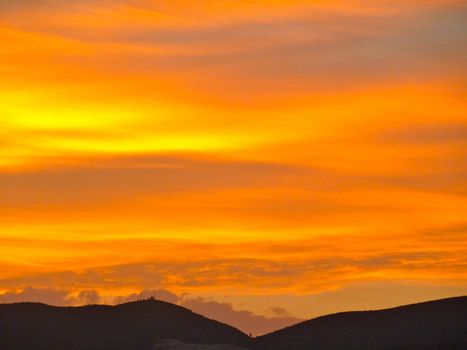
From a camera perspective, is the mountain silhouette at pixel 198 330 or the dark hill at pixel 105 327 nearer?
the mountain silhouette at pixel 198 330

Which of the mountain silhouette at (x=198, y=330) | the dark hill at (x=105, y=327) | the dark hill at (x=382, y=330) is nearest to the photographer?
the mountain silhouette at (x=198, y=330)

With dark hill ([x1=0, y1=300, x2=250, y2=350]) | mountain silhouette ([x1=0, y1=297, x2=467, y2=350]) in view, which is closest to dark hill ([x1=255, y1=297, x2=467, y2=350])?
mountain silhouette ([x1=0, y1=297, x2=467, y2=350])

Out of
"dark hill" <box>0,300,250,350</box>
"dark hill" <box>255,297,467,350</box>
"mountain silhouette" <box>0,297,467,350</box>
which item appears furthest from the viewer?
"dark hill" <box>255,297,467,350</box>

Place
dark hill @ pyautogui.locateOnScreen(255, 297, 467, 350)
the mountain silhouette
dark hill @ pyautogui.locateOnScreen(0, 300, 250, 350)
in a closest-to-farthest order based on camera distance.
→ 1. the mountain silhouette
2. dark hill @ pyautogui.locateOnScreen(0, 300, 250, 350)
3. dark hill @ pyautogui.locateOnScreen(255, 297, 467, 350)

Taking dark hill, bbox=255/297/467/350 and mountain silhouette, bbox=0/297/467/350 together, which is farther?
dark hill, bbox=255/297/467/350

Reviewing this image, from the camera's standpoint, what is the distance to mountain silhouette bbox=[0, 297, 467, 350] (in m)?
168

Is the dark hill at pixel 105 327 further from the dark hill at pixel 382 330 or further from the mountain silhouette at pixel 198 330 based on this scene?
the dark hill at pixel 382 330

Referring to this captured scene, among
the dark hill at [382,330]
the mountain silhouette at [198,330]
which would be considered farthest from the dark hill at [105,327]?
the dark hill at [382,330]

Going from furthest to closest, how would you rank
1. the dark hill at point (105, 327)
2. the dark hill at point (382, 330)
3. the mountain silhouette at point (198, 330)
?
the dark hill at point (382, 330)
the dark hill at point (105, 327)
the mountain silhouette at point (198, 330)

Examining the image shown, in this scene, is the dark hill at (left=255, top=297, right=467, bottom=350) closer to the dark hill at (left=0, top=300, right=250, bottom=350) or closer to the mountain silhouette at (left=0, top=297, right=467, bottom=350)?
the mountain silhouette at (left=0, top=297, right=467, bottom=350)

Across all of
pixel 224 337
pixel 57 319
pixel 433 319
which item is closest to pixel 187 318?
pixel 224 337

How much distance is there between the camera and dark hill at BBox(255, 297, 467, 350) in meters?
171

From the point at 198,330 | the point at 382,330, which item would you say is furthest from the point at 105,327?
the point at 382,330

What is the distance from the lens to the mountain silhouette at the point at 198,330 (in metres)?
168
